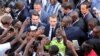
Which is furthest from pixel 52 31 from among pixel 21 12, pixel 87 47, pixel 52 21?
pixel 21 12

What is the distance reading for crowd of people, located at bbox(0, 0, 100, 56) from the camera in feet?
23.2

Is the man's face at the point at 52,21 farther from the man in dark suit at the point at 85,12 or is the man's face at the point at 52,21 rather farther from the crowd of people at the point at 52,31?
the man in dark suit at the point at 85,12

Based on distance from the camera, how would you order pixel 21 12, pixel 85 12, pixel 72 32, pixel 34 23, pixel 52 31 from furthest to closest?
pixel 21 12 → pixel 85 12 → pixel 34 23 → pixel 52 31 → pixel 72 32

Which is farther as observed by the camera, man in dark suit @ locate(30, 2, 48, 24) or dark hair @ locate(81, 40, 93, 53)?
man in dark suit @ locate(30, 2, 48, 24)

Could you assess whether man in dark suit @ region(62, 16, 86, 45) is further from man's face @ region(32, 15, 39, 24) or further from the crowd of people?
man's face @ region(32, 15, 39, 24)

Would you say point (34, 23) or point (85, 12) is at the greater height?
point (85, 12)

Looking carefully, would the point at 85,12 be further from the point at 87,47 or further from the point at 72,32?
the point at 87,47

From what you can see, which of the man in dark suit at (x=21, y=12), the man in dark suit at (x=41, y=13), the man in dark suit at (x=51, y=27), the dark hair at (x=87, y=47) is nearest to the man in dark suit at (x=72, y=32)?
the man in dark suit at (x=51, y=27)

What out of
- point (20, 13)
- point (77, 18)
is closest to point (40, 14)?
point (20, 13)

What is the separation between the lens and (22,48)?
7.22 m

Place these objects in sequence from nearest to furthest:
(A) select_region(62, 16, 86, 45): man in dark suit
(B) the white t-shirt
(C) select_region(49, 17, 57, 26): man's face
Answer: (B) the white t-shirt → (A) select_region(62, 16, 86, 45): man in dark suit → (C) select_region(49, 17, 57, 26): man's face

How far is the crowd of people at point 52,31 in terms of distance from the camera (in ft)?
23.2

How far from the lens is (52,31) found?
8117 millimetres

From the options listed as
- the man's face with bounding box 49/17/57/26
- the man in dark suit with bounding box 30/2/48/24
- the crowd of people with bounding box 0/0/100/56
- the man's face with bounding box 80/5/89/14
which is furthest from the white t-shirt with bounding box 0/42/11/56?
the man's face with bounding box 80/5/89/14
